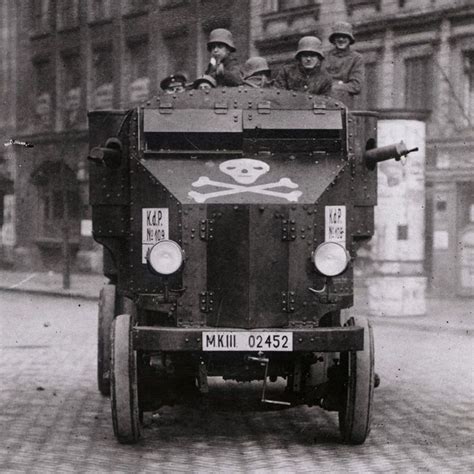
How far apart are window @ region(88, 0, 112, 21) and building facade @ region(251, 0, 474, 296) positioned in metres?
10.8

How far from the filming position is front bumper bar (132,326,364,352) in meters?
7.67

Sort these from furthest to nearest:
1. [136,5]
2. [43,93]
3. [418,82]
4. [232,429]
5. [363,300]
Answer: [43,93]
[136,5]
[418,82]
[363,300]
[232,429]

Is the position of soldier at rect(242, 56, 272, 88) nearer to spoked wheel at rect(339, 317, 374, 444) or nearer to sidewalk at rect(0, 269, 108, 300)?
spoked wheel at rect(339, 317, 374, 444)

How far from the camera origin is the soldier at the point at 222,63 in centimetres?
1019

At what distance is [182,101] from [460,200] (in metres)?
16.2

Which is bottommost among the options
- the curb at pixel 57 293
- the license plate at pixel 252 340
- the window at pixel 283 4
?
the curb at pixel 57 293

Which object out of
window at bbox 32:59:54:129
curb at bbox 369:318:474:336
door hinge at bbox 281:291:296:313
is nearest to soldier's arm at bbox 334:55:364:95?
door hinge at bbox 281:291:296:313

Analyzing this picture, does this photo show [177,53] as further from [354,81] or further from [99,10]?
Answer: [354,81]

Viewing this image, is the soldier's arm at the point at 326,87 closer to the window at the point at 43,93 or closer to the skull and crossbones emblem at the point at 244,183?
the skull and crossbones emblem at the point at 244,183

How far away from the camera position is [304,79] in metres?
9.86

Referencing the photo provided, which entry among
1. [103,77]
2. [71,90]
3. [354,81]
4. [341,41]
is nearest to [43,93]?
[71,90]

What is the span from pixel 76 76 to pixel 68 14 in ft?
6.47

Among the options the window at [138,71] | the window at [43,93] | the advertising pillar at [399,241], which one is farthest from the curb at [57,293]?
the window at [43,93]

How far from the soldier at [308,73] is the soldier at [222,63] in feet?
1.44
